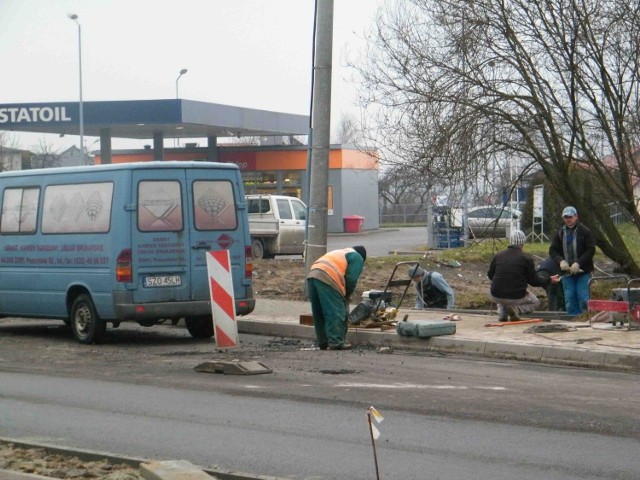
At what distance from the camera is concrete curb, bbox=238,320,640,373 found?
Answer: 12500 mm

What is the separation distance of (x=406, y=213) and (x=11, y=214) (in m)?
62.9

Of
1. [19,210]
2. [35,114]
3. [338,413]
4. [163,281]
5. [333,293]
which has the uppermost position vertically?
[35,114]

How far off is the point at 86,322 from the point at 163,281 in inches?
51.6

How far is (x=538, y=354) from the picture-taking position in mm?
13227

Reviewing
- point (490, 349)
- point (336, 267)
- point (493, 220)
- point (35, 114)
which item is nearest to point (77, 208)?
point (336, 267)

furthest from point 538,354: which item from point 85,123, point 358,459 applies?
point 85,123

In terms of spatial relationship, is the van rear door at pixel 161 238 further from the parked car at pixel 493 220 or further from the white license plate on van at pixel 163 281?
the parked car at pixel 493 220

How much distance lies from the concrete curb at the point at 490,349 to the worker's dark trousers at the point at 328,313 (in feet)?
2.53

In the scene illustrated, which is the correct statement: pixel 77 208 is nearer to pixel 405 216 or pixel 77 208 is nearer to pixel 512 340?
pixel 512 340

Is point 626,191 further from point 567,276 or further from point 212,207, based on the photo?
point 212,207

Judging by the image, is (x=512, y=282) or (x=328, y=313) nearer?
(x=328, y=313)

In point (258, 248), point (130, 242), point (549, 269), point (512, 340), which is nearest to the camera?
point (512, 340)

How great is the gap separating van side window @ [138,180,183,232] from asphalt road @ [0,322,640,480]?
195cm

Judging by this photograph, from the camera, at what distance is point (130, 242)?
14969mm
